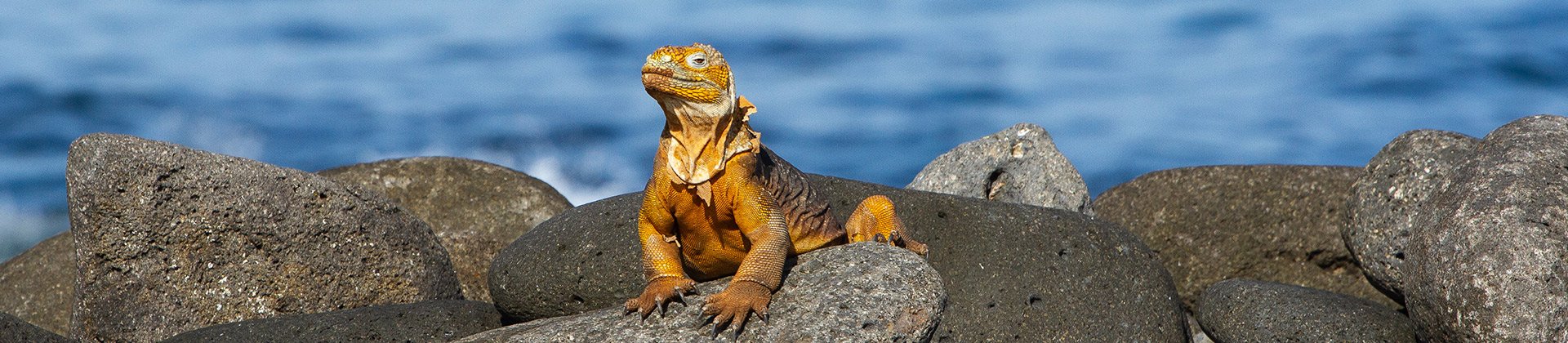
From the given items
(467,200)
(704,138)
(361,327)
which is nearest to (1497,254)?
(704,138)

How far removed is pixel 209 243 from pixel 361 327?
6.57 ft

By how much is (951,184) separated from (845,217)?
2.57 metres

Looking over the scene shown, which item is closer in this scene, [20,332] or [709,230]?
[709,230]

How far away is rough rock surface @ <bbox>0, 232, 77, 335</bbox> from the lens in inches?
603

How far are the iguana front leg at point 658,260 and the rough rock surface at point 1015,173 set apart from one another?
5.66 m

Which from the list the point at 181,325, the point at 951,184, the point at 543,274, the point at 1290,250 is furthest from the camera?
the point at 1290,250

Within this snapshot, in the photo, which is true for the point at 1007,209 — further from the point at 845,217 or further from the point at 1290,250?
the point at 1290,250

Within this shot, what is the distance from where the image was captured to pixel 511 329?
9047 millimetres

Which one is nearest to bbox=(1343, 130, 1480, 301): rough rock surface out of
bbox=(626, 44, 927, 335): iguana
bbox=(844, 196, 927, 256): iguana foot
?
bbox=(844, 196, 927, 256): iguana foot

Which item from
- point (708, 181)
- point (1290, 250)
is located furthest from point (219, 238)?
point (1290, 250)

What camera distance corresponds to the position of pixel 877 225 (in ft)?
32.3

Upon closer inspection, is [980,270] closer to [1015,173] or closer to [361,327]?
[1015,173]

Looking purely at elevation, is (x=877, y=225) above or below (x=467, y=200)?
below

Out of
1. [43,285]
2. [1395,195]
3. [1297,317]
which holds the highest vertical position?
[43,285]
